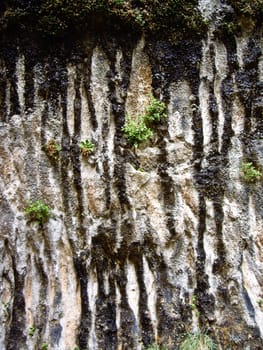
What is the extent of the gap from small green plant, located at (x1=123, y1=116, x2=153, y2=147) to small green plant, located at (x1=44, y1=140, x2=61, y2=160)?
2.58ft

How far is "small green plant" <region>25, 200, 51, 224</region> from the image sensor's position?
13.9 ft

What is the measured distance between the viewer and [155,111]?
4.46 meters

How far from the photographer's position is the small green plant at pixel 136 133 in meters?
4.39

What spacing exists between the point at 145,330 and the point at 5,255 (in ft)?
5.53

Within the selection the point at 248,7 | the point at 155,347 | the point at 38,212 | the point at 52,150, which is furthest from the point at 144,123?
the point at 155,347

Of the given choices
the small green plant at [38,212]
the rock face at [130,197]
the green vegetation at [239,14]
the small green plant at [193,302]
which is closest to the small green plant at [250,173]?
the rock face at [130,197]

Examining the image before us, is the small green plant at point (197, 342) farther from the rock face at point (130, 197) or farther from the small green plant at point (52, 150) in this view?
the small green plant at point (52, 150)

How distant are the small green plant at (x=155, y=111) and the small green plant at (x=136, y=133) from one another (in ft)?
0.33

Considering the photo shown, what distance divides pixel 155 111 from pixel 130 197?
102 centimetres

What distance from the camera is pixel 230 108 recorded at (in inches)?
180

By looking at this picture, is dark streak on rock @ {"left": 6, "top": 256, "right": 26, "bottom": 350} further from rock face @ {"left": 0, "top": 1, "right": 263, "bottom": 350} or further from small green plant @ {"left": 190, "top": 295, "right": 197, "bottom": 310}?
small green plant @ {"left": 190, "top": 295, "right": 197, "bottom": 310}

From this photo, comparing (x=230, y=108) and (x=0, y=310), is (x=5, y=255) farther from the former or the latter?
(x=230, y=108)

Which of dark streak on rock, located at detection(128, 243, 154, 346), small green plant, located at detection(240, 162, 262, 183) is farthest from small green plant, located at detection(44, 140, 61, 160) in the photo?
small green plant, located at detection(240, 162, 262, 183)

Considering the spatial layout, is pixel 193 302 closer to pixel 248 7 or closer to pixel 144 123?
pixel 144 123
